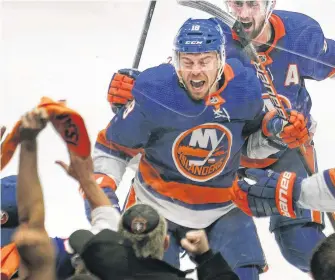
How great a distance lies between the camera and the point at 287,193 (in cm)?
232

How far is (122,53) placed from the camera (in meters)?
2.93

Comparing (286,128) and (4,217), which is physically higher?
(286,128)

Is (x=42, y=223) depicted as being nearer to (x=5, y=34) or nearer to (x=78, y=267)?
(x=78, y=267)

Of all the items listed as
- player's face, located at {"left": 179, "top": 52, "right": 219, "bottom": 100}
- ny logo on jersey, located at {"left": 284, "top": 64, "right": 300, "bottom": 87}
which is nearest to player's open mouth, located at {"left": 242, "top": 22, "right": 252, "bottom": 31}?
ny logo on jersey, located at {"left": 284, "top": 64, "right": 300, "bottom": 87}

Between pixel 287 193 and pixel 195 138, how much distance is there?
10.3 inches

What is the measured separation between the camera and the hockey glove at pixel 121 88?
8.34ft

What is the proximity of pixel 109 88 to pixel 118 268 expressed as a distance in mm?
874

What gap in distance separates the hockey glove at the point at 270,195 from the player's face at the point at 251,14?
40cm

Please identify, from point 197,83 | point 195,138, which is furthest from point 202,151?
point 197,83

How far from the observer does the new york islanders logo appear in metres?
2.42

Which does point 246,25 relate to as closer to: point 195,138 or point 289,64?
point 289,64

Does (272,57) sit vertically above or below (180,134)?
above

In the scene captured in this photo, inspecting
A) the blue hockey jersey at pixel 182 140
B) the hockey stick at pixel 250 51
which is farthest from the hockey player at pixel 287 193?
the hockey stick at pixel 250 51

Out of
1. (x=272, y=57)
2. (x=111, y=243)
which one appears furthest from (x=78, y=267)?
(x=272, y=57)
